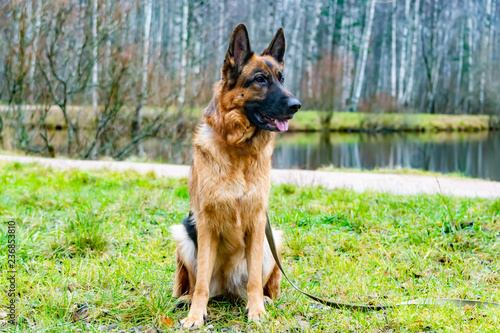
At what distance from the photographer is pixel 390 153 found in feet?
59.6

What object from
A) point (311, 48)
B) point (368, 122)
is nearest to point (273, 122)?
point (368, 122)

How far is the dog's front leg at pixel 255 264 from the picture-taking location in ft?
9.80

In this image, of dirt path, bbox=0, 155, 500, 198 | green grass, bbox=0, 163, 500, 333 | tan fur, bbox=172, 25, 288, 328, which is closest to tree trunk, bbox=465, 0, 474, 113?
dirt path, bbox=0, 155, 500, 198

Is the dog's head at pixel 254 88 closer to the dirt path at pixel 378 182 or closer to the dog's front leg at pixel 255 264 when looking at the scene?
the dog's front leg at pixel 255 264

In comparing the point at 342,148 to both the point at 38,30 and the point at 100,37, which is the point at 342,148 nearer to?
the point at 100,37

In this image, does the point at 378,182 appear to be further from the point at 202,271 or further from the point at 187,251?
the point at 202,271

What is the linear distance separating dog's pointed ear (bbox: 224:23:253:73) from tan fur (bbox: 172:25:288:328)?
0.17 feet

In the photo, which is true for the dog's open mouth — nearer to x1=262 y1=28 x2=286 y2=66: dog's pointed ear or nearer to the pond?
x1=262 y1=28 x2=286 y2=66: dog's pointed ear

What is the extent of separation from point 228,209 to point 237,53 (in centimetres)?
114

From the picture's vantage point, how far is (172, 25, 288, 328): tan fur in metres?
2.92

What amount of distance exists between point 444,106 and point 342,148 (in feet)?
60.3

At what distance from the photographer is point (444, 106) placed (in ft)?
110

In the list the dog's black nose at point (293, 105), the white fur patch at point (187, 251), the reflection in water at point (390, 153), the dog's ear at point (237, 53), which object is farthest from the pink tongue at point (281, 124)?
the reflection in water at point (390, 153)

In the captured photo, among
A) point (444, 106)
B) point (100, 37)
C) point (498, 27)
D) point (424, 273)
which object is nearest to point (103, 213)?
point (424, 273)
